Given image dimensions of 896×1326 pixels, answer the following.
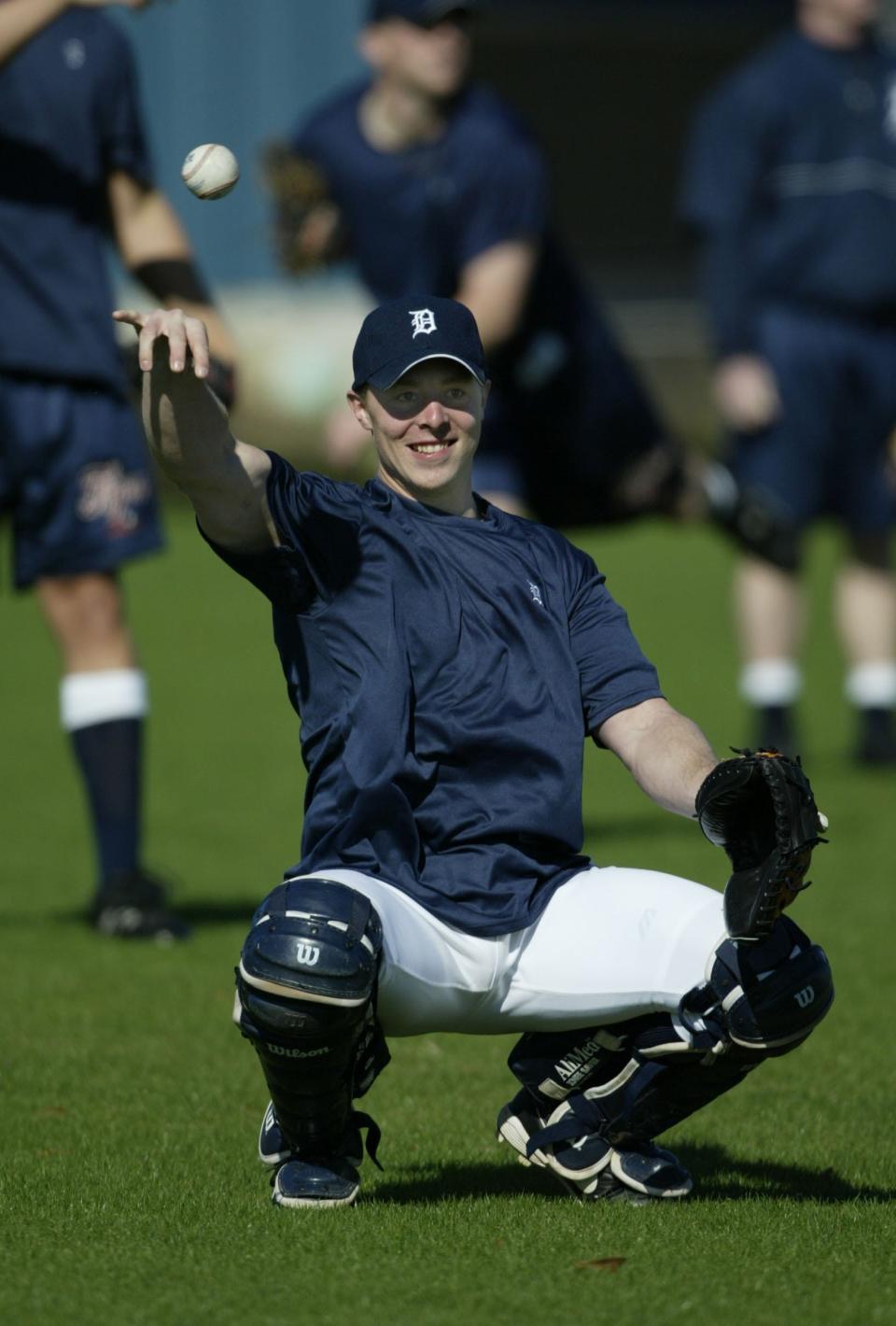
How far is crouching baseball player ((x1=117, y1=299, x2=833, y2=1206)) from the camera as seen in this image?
10.7ft

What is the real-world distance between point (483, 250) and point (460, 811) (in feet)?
12.5

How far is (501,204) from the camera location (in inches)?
273

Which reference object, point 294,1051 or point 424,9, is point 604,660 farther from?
point 424,9

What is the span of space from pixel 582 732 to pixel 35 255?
276 centimetres

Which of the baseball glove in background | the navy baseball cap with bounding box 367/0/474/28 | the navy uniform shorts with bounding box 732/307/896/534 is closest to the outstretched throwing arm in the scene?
the navy baseball cap with bounding box 367/0/474/28

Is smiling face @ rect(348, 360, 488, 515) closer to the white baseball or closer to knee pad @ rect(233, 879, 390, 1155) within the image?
the white baseball

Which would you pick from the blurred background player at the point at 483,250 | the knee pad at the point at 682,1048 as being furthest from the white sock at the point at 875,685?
the knee pad at the point at 682,1048

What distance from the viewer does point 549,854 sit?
354 cm

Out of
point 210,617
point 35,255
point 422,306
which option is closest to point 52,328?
point 35,255

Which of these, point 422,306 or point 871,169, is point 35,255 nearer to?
point 422,306

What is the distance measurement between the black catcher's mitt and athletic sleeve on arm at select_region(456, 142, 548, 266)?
3.99 metres

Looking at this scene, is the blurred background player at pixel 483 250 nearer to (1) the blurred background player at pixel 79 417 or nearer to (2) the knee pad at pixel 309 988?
(1) the blurred background player at pixel 79 417

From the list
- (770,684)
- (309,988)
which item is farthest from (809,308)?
(309,988)

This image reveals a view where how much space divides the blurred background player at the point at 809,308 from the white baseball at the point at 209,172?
475cm
